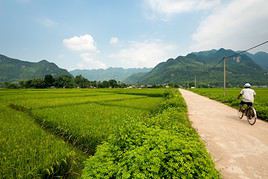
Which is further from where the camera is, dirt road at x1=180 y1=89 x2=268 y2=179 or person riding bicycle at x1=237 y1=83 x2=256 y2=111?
person riding bicycle at x1=237 y1=83 x2=256 y2=111

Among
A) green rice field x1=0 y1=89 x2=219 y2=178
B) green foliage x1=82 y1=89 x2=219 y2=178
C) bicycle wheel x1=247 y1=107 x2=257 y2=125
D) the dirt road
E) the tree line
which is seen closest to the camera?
green foliage x1=82 y1=89 x2=219 y2=178

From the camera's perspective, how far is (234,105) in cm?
1509

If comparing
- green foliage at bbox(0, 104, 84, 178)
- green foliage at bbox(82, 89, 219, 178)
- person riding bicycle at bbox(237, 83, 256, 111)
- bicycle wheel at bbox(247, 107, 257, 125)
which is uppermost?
person riding bicycle at bbox(237, 83, 256, 111)

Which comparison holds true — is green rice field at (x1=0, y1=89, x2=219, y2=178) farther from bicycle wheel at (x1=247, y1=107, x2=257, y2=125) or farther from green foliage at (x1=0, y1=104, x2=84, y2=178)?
bicycle wheel at (x1=247, y1=107, x2=257, y2=125)

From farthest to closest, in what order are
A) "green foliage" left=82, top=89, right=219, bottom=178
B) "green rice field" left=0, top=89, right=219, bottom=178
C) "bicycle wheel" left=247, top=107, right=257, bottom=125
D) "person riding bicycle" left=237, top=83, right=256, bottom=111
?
"person riding bicycle" left=237, top=83, right=256, bottom=111, "bicycle wheel" left=247, top=107, right=257, bottom=125, "green rice field" left=0, top=89, right=219, bottom=178, "green foliage" left=82, top=89, right=219, bottom=178

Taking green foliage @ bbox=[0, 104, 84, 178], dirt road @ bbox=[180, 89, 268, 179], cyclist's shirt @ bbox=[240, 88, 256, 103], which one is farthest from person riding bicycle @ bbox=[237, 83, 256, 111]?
green foliage @ bbox=[0, 104, 84, 178]

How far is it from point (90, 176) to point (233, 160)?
11.9 feet

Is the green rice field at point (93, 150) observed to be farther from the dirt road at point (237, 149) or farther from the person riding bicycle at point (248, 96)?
the person riding bicycle at point (248, 96)

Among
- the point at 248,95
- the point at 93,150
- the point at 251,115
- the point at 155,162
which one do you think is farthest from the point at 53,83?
the point at 155,162

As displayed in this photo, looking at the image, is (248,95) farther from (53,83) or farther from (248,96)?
(53,83)

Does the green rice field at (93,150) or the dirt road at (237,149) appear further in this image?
the dirt road at (237,149)

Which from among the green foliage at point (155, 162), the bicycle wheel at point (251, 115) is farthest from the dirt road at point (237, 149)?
the green foliage at point (155, 162)

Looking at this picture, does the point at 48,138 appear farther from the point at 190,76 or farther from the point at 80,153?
the point at 190,76

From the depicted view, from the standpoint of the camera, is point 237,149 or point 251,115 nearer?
point 237,149
